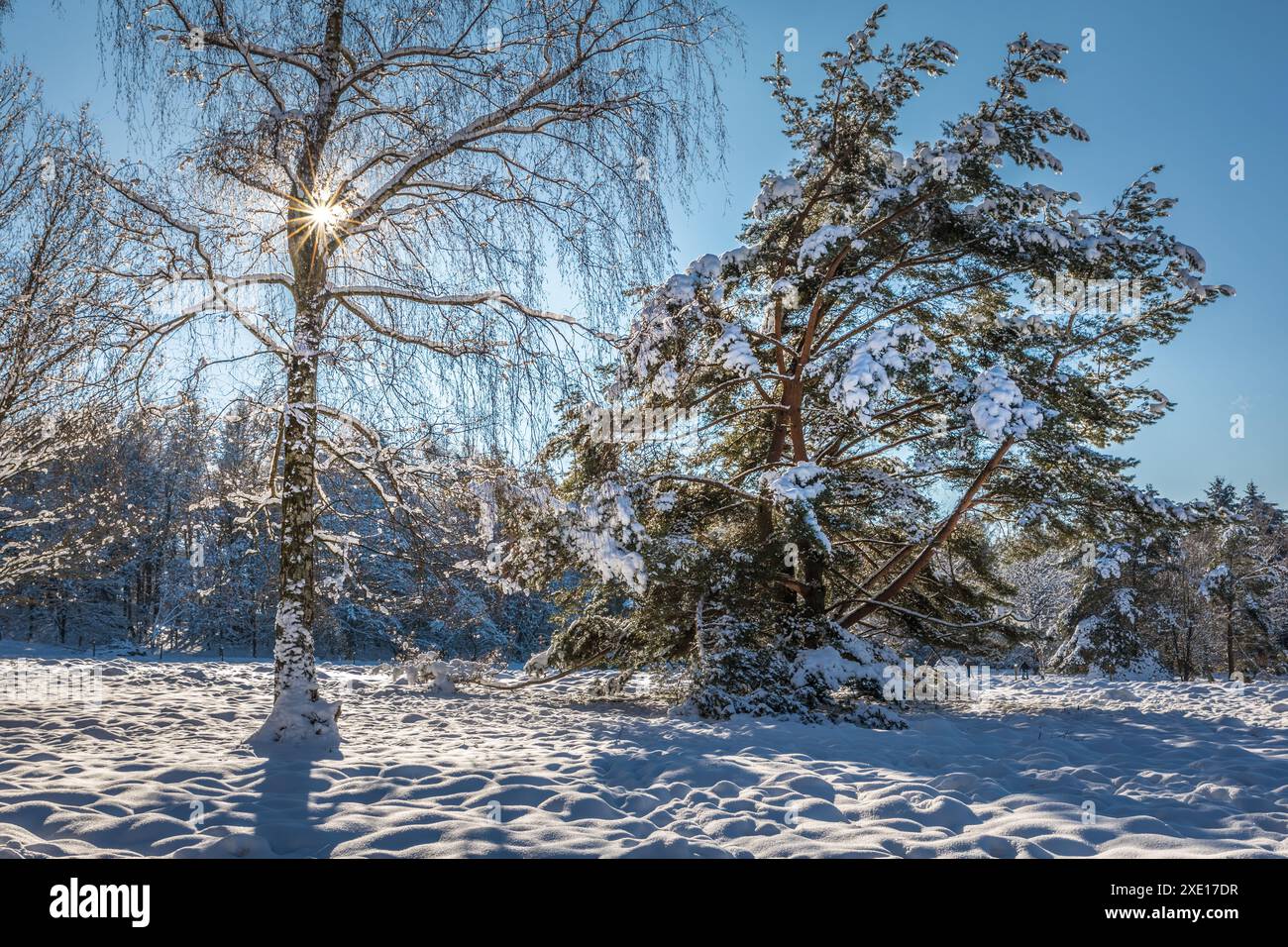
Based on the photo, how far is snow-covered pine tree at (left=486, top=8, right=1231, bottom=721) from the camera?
8.23m

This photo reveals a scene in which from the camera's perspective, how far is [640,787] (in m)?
4.71

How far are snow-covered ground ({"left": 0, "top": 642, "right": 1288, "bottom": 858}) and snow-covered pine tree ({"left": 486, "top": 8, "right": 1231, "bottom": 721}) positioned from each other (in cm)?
186

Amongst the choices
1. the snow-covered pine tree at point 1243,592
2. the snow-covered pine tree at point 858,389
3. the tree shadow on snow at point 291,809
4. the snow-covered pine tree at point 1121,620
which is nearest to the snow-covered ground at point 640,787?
the tree shadow on snow at point 291,809

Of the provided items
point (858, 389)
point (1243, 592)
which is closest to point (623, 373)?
point (858, 389)

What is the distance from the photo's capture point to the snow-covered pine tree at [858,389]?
8227mm

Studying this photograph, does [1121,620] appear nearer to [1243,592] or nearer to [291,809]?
[1243,592]

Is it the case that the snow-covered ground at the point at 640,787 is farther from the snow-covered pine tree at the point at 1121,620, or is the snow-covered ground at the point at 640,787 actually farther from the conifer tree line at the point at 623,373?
the snow-covered pine tree at the point at 1121,620

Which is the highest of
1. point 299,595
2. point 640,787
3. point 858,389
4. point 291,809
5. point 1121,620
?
point 858,389

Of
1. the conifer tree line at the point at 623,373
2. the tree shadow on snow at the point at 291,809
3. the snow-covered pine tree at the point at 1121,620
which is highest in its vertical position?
the conifer tree line at the point at 623,373

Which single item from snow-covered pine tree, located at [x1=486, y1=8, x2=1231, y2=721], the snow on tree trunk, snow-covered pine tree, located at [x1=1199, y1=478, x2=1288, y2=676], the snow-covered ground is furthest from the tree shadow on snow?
snow-covered pine tree, located at [x1=1199, y1=478, x2=1288, y2=676]

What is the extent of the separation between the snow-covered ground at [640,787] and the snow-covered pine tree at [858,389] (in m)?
1.86

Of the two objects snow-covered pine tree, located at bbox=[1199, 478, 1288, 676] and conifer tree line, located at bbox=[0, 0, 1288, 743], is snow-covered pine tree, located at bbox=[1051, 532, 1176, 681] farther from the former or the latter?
conifer tree line, located at bbox=[0, 0, 1288, 743]

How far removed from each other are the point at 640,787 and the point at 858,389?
4848 mm
